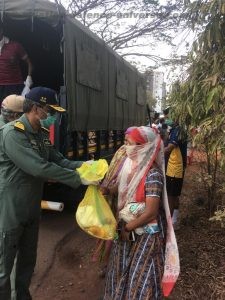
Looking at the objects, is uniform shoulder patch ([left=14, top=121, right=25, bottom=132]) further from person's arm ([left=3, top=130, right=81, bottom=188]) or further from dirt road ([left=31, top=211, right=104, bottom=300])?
dirt road ([left=31, top=211, right=104, bottom=300])

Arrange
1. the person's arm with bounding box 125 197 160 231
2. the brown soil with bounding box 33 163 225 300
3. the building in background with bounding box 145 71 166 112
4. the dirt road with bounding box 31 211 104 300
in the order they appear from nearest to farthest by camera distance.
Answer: the person's arm with bounding box 125 197 160 231 < the brown soil with bounding box 33 163 225 300 < the dirt road with bounding box 31 211 104 300 < the building in background with bounding box 145 71 166 112

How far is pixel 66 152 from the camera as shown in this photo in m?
5.62

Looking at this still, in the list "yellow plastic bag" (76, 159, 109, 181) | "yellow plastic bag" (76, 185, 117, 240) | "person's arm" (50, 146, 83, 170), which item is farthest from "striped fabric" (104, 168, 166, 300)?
"person's arm" (50, 146, 83, 170)

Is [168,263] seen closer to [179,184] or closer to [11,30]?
[179,184]

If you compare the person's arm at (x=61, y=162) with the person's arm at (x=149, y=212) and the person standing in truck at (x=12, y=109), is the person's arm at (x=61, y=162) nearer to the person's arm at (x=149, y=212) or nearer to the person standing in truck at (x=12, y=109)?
the person's arm at (x=149, y=212)

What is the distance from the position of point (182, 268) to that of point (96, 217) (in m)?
1.61

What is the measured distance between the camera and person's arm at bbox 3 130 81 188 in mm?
2818

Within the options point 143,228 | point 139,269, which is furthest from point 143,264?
point 143,228

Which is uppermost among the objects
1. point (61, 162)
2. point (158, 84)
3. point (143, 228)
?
point (158, 84)

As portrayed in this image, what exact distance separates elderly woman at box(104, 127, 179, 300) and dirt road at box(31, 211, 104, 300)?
37.4 inches

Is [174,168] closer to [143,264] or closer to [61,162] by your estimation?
[61,162]

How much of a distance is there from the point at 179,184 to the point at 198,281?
196 centimetres

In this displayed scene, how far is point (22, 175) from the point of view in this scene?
295cm

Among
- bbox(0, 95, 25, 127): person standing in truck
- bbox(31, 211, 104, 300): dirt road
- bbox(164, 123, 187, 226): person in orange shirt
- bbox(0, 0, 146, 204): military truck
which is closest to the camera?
bbox(31, 211, 104, 300): dirt road
